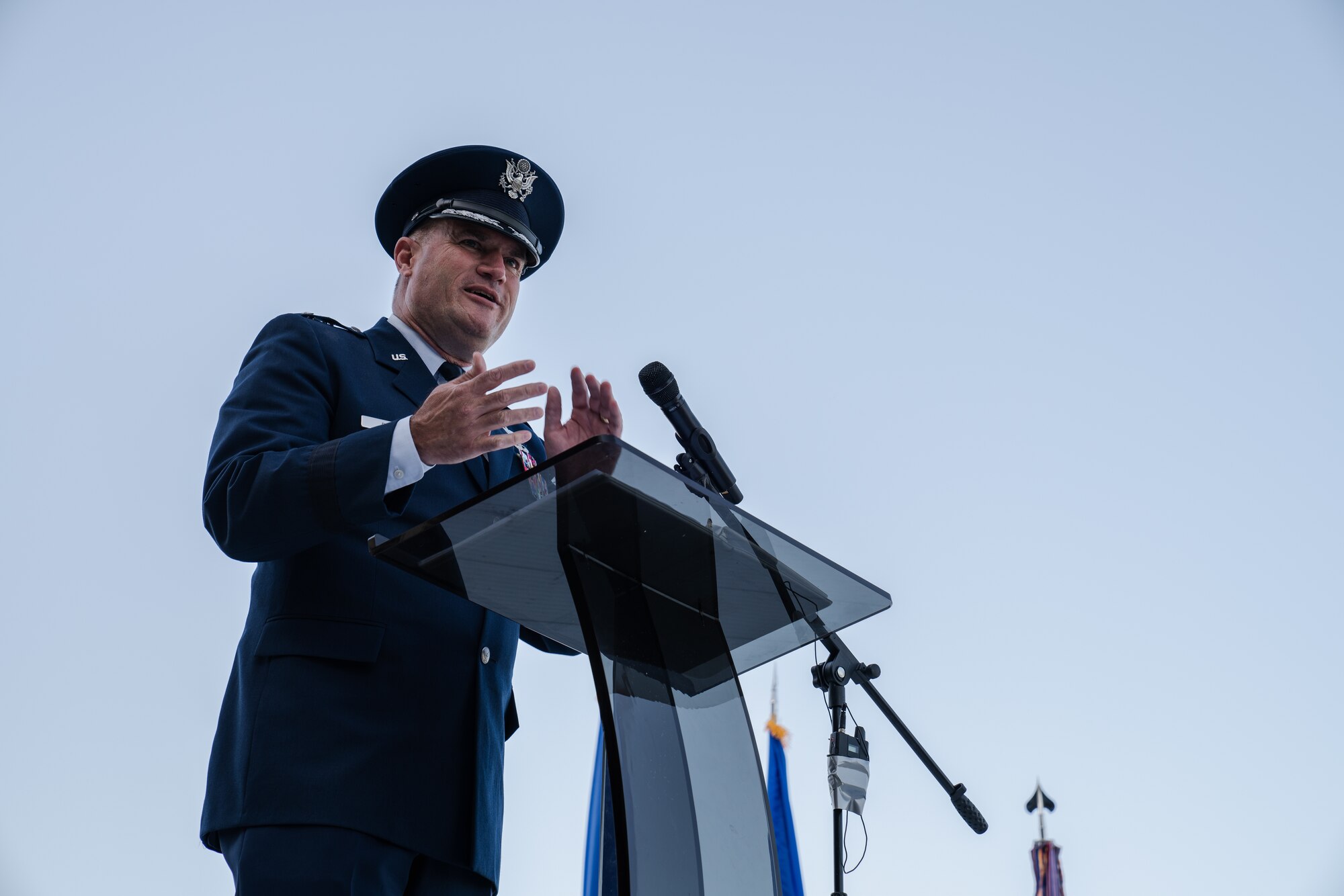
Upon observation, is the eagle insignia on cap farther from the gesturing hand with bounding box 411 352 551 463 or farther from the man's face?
the gesturing hand with bounding box 411 352 551 463

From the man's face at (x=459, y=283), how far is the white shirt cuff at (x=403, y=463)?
75 cm

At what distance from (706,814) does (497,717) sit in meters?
0.50

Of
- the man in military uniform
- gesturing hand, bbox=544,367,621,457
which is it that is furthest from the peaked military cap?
gesturing hand, bbox=544,367,621,457

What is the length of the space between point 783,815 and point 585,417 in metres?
4.09

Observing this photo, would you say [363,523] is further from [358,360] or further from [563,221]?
[563,221]

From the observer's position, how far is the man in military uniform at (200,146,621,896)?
1354 mm

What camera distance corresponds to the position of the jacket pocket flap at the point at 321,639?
1.47 meters

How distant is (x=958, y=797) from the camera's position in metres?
2.48

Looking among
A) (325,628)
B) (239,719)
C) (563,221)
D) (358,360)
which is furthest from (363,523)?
(563,221)

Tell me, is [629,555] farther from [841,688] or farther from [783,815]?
[783,815]

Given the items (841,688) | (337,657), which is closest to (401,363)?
(337,657)

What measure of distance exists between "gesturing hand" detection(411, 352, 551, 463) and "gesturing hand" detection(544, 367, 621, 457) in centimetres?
37

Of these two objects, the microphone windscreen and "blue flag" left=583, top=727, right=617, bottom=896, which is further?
the microphone windscreen

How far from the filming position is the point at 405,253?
2.28 meters
